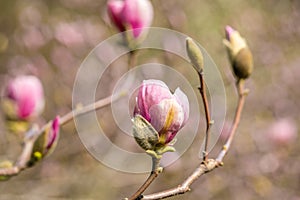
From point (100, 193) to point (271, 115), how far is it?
0.76 m

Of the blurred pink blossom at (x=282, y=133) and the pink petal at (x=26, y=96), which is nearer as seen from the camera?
the pink petal at (x=26, y=96)

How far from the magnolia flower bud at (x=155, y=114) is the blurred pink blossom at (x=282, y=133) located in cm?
123

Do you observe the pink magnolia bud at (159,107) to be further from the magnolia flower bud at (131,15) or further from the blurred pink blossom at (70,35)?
the blurred pink blossom at (70,35)

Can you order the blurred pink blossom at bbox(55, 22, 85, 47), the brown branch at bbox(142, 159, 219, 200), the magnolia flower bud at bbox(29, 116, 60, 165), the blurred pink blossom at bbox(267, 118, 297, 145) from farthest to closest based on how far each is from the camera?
1. the blurred pink blossom at bbox(55, 22, 85, 47)
2. the blurred pink blossom at bbox(267, 118, 297, 145)
3. the magnolia flower bud at bbox(29, 116, 60, 165)
4. the brown branch at bbox(142, 159, 219, 200)

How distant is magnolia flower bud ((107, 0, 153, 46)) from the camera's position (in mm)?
1036

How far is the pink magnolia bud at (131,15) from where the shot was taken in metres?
1.04

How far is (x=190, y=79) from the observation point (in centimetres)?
220

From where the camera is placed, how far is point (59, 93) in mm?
2102

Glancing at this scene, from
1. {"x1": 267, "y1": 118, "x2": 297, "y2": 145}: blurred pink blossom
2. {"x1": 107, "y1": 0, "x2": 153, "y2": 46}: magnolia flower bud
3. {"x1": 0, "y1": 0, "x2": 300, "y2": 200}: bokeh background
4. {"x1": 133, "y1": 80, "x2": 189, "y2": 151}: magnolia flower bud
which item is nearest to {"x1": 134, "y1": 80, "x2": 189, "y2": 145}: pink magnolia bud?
{"x1": 133, "y1": 80, "x2": 189, "y2": 151}: magnolia flower bud

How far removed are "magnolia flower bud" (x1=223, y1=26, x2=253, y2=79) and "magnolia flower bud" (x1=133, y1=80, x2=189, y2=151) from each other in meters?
0.22

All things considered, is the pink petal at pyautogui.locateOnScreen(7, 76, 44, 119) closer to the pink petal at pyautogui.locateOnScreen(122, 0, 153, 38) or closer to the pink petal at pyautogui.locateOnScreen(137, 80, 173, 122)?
the pink petal at pyautogui.locateOnScreen(122, 0, 153, 38)

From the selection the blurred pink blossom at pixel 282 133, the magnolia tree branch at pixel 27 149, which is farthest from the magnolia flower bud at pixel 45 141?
the blurred pink blossom at pixel 282 133

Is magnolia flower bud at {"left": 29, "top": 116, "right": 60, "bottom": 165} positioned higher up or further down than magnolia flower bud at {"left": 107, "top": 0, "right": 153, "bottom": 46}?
further down

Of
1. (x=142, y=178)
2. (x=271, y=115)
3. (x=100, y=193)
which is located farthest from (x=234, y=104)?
(x=100, y=193)
